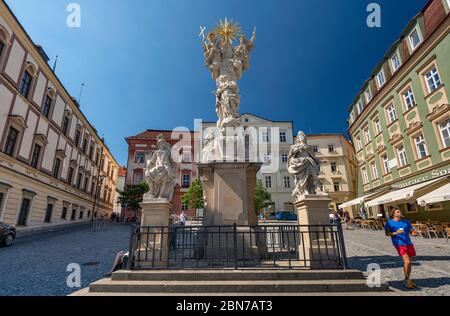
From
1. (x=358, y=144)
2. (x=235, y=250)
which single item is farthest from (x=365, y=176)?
(x=235, y=250)

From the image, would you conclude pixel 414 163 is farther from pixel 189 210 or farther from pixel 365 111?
pixel 189 210

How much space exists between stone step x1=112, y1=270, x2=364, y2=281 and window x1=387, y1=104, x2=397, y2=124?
2121cm

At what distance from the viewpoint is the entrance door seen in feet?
63.1

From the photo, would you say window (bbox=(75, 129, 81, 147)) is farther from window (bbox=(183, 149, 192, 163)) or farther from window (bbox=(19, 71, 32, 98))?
window (bbox=(183, 149, 192, 163))

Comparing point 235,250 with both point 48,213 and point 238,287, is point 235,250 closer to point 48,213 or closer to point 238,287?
point 238,287

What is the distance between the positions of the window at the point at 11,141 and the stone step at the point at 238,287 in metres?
20.7

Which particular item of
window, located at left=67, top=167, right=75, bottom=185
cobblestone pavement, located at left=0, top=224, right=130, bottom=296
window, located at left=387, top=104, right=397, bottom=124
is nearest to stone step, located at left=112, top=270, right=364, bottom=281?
cobblestone pavement, located at left=0, top=224, right=130, bottom=296

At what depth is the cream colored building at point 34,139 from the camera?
58.5 ft

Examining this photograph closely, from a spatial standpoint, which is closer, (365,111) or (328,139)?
(365,111)

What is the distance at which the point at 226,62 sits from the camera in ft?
31.1

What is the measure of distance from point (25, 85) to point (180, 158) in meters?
23.1
